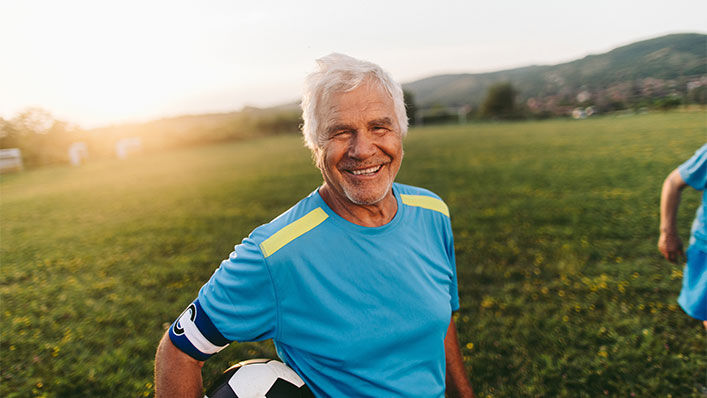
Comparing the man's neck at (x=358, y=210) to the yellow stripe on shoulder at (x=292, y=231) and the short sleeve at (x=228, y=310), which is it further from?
the short sleeve at (x=228, y=310)

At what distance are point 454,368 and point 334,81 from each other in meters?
1.56

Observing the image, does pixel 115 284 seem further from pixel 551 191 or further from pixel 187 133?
pixel 187 133

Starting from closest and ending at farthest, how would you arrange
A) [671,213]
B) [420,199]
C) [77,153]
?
[420,199]
[671,213]
[77,153]

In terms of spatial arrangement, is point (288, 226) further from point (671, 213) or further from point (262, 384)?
point (671, 213)

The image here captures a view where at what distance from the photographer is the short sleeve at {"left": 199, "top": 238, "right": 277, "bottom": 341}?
134cm

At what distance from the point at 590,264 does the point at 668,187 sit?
122 inches

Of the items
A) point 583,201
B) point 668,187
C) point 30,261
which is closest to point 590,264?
point 668,187

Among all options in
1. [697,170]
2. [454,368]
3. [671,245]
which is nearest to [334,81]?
[454,368]

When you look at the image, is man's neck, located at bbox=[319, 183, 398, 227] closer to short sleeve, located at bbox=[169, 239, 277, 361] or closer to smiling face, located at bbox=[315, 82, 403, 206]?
smiling face, located at bbox=[315, 82, 403, 206]

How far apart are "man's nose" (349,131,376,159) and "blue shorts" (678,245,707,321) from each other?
2087 millimetres

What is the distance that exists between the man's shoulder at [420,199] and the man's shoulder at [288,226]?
0.45m

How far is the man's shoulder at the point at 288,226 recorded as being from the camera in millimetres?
1419

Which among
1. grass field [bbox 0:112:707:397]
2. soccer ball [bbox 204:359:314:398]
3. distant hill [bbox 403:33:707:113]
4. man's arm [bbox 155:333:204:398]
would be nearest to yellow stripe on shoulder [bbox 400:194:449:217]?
distant hill [bbox 403:33:707:113]

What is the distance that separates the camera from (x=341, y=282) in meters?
1.46
